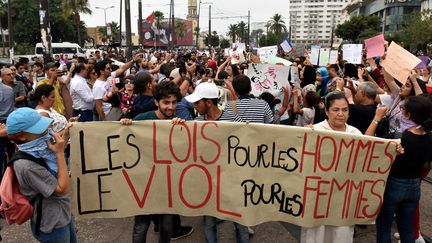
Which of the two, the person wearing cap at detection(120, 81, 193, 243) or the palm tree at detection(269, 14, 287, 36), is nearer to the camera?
the person wearing cap at detection(120, 81, 193, 243)

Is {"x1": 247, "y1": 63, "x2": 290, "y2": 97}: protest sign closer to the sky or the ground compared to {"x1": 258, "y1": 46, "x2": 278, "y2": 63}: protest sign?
closer to the ground

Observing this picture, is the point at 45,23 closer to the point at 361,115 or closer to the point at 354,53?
the point at 354,53

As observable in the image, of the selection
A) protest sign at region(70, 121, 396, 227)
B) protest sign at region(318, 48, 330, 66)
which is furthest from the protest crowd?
protest sign at region(318, 48, 330, 66)

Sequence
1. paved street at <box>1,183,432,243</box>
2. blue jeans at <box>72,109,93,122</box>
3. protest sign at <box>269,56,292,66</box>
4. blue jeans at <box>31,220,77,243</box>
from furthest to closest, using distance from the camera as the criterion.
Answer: protest sign at <box>269,56,292,66</box>, blue jeans at <box>72,109,93,122</box>, paved street at <box>1,183,432,243</box>, blue jeans at <box>31,220,77,243</box>

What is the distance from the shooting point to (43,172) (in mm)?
2518

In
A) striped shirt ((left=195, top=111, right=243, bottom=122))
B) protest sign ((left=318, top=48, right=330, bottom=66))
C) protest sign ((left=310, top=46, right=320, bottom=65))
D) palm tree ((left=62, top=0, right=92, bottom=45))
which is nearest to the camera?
striped shirt ((left=195, top=111, right=243, bottom=122))

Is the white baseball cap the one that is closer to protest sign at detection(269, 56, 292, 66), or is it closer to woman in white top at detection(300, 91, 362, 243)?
woman in white top at detection(300, 91, 362, 243)

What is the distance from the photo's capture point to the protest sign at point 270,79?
18.8 ft

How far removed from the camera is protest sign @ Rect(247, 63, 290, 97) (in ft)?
18.8

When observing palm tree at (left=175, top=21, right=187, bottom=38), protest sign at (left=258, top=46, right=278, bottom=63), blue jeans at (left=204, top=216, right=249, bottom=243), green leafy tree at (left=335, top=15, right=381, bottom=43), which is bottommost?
blue jeans at (left=204, top=216, right=249, bottom=243)

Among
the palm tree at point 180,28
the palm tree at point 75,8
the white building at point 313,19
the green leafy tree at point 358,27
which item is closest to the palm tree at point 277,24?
the palm tree at point 180,28

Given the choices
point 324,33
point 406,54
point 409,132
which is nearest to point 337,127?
point 409,132

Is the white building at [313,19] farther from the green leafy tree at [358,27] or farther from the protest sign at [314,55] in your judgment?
the protest sign at [314,55]

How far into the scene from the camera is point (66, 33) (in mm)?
54156
